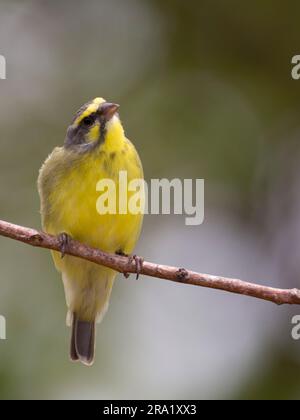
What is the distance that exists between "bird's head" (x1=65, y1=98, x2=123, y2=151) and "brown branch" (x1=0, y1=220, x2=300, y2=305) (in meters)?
0.66

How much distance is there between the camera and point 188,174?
6715 mm

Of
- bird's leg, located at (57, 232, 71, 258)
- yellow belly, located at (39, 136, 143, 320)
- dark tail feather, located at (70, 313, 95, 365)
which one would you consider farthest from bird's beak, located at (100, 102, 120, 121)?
dark tail feather, located at (70, 313, 95, 365)

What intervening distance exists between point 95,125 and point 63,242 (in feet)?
2.69

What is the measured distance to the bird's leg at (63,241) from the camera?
4734 millimetres

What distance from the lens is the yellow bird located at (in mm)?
5023

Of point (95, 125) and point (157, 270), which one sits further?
point (95, 125)

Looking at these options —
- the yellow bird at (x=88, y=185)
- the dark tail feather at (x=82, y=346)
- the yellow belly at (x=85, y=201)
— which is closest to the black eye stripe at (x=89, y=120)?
the yellow bird at (x=88, y=185)

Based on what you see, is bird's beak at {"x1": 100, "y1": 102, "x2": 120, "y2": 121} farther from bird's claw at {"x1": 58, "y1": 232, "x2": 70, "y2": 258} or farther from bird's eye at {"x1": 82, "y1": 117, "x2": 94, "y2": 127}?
bird's claw at {"x1": 58, "y1": 232, "x2": 70, "y2": 258}

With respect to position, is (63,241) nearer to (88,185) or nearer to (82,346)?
(88,185)

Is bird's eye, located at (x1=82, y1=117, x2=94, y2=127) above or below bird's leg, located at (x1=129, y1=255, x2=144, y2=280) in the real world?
above

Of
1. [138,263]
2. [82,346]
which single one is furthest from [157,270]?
[82,346]

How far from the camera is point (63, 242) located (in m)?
4.80

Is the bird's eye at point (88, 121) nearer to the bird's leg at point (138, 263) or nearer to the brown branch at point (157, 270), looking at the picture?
the brown branch at point (157, 270)

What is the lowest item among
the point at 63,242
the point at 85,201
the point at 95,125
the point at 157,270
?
the point at 157,270
